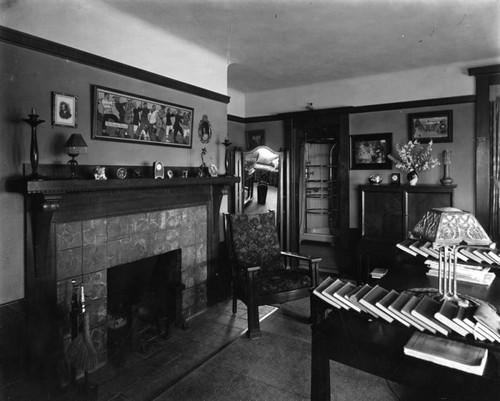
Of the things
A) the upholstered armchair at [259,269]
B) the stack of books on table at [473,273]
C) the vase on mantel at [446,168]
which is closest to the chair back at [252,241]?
the upholstered armchair at [259,269]

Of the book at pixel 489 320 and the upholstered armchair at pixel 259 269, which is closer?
the book at pixel 489 320

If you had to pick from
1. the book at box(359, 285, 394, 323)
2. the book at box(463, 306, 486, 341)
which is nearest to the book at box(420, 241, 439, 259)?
the book at box(359, 285, 394, 323)

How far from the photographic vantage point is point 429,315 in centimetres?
163

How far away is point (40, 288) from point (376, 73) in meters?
4.90

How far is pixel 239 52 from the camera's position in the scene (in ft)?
14.1

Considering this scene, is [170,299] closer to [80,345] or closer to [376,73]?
[80,345]

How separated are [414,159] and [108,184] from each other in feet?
13.1

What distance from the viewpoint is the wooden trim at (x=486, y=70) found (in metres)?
4.51

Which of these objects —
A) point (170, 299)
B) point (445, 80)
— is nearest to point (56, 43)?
point (170, 299)

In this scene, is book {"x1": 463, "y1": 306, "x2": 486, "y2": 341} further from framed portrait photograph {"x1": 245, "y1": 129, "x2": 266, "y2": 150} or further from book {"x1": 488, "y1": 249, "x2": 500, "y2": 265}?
framed portrait photograph {"x1": 245, "y1": 129, "x2": 266, "y2": 150}

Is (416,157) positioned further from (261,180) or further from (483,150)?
(261,180)

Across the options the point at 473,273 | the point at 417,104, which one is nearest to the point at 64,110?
the point at 473,273

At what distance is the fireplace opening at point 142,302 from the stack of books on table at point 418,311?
206 cm

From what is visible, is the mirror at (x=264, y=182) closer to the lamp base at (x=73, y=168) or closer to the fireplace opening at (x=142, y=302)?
the fireplace opening at (x=142, y=302)
